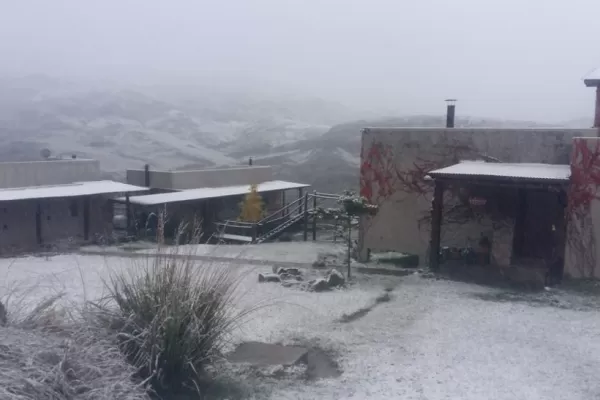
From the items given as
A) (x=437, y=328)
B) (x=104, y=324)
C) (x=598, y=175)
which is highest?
(x=598, y=175)

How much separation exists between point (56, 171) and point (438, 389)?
71.5 feet

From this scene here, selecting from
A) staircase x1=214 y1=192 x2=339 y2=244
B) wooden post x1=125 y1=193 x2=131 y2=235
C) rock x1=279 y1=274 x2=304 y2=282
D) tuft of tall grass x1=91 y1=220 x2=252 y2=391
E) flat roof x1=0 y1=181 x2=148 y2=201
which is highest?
tuft of tall grass x1=91 y1=220 x2=252 y2=391

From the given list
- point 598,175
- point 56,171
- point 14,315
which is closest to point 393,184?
point 598,175

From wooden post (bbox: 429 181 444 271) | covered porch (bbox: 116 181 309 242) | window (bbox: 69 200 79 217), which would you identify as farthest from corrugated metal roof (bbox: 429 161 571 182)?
window (bbox: 69 200 79 217)

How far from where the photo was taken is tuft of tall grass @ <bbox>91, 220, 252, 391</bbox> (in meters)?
6.27

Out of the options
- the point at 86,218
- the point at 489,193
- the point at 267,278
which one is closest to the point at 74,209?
the point at 86,218

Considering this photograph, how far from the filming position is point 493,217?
47.1 ft

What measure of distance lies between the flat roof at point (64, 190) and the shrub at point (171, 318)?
1614 centimetres

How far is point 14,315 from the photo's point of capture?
634 cm

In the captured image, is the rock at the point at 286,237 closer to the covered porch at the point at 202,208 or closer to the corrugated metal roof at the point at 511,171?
the covered porch at the point at 202,208

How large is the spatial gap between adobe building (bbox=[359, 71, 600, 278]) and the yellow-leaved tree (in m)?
11.0

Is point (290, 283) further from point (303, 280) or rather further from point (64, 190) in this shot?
point (64, 190)

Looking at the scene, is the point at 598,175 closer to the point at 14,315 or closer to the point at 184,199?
the point at 14,315

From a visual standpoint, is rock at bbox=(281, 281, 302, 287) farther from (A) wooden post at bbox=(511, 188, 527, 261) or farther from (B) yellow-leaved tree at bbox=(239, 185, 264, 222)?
(B) yellow-leaved tree at bbox=(239, 185, 264, 222)
